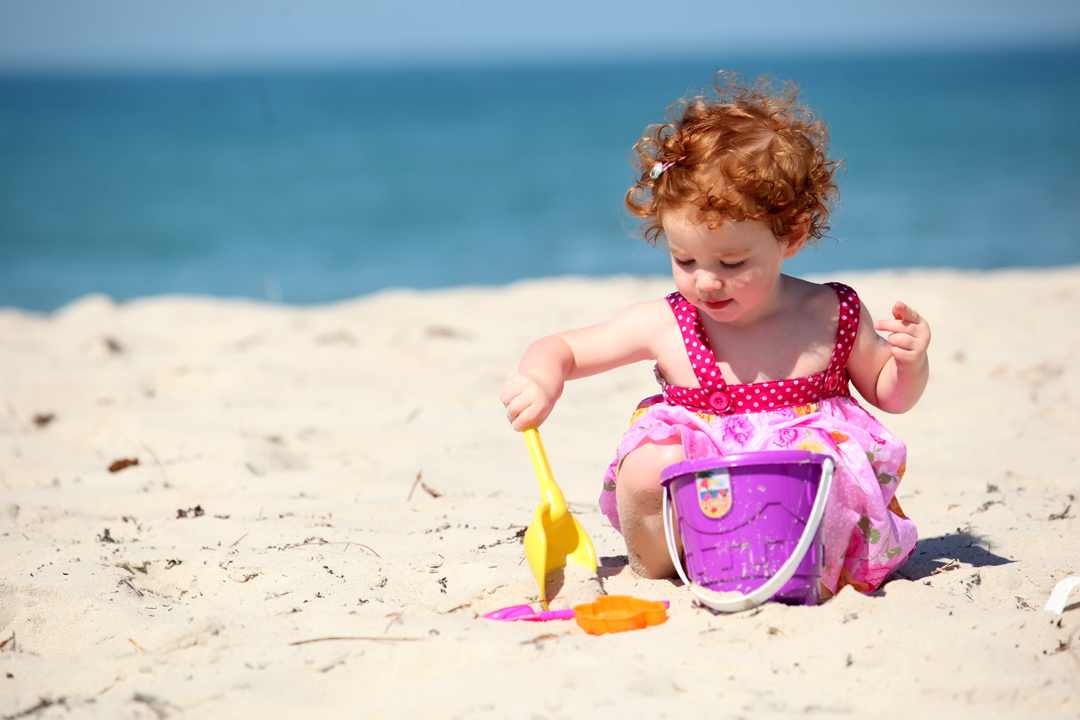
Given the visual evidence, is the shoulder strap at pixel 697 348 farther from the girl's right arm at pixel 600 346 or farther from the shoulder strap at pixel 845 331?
the shoulder strap at pixel 845 331

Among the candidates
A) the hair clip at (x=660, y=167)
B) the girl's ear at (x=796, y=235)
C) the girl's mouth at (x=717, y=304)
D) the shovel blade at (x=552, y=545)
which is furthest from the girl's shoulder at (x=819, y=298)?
the shovel blade at (x=552, y=545)

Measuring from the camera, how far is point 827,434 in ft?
6.66

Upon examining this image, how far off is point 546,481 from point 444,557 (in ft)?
1.30

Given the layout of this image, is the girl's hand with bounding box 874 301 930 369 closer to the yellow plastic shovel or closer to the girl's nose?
the girl's nose

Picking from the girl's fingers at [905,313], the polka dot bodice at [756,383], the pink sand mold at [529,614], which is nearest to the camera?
the pink sand mold at [529,614]

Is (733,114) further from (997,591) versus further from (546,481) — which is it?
(997,591)

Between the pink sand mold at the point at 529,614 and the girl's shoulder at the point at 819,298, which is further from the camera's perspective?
the girl's shoulder at the point at 819,298

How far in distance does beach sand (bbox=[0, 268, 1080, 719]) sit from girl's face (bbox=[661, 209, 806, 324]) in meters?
0.65

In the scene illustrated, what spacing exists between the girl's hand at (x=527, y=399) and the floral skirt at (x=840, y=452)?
0.20m

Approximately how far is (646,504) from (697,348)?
15.3 inches

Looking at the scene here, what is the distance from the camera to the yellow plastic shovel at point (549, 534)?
2016 millimetres

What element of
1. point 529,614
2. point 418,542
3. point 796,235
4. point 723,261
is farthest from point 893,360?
point 418,542

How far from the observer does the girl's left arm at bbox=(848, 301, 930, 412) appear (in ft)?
6.68

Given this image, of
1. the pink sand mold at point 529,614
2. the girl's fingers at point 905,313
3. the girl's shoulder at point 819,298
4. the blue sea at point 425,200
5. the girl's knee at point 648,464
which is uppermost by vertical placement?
the blue sea at point 425,200
